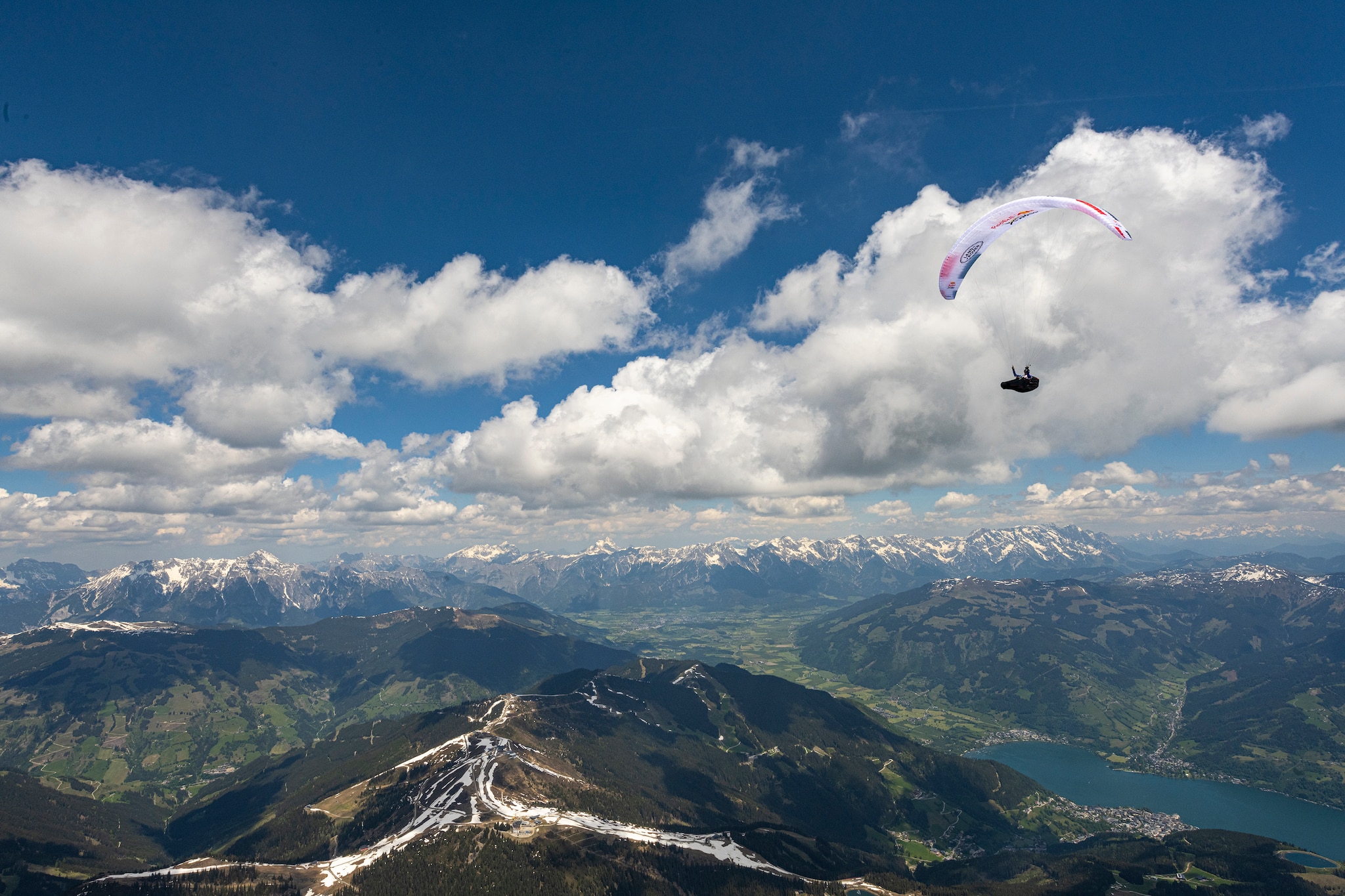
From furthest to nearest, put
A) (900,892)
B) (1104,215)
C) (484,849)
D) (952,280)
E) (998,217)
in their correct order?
(900,892), (484,849), (952,280), (998,217), (1104,215)

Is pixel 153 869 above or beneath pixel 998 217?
beneath

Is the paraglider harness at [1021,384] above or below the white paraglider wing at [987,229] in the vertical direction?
below

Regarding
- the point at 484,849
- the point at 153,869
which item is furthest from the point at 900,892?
the point at 153,869

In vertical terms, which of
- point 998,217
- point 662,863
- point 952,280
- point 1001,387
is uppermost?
point 998,217

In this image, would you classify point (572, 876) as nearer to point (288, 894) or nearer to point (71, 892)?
point (288, 894)

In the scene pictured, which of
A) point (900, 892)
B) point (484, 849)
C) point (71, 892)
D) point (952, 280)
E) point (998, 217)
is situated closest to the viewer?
point (998, 217)

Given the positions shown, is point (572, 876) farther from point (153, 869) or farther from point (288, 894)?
point (153, 869)

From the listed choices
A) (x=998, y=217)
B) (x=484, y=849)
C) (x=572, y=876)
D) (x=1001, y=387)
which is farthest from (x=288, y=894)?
(x=998, y=217)

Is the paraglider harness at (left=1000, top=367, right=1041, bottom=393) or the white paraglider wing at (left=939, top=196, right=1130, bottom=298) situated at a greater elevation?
the white paraglider wing at (left=939, top=196, right=1130, bottom=298)

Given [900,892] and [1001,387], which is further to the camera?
[900,892]
